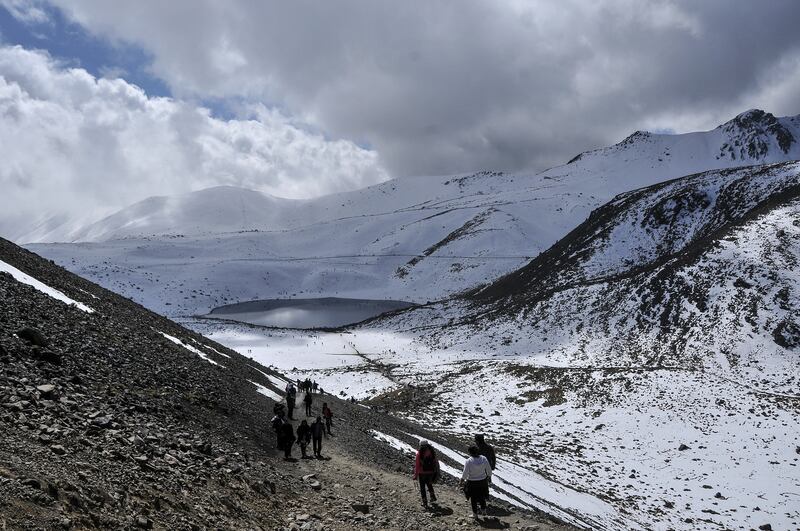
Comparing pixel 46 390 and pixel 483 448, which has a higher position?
pixel 46 390

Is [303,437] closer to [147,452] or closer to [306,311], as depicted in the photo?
[147,452]

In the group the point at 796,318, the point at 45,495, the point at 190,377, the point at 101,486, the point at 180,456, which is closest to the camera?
the point at 45,495

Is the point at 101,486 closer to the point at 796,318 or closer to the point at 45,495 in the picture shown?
the point at 45,495

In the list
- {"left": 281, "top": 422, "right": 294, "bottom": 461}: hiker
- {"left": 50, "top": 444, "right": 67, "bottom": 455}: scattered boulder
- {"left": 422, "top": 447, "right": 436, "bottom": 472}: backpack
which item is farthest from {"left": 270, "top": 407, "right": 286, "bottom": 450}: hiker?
{"left": 50, "top": 444, "right": 67, "bottom": 455}: scattered boulder

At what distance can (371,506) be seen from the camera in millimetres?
11438

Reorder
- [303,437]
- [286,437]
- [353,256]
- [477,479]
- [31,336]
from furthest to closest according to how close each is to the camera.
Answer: [353,256] → [303,437] → [286,437] → [31,336] → [477,479]

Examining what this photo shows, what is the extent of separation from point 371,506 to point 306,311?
83.5 metres

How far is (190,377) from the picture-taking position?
1752 cm

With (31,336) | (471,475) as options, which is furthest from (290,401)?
(471,475)

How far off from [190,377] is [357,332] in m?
54.2

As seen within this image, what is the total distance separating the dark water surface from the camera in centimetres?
8388

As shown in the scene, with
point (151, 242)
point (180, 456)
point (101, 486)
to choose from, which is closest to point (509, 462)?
point (180, 456)

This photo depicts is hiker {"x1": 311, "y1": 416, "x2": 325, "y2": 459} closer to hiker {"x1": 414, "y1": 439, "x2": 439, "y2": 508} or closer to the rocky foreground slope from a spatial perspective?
the rocky foreground slope

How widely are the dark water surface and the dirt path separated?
217 ft
